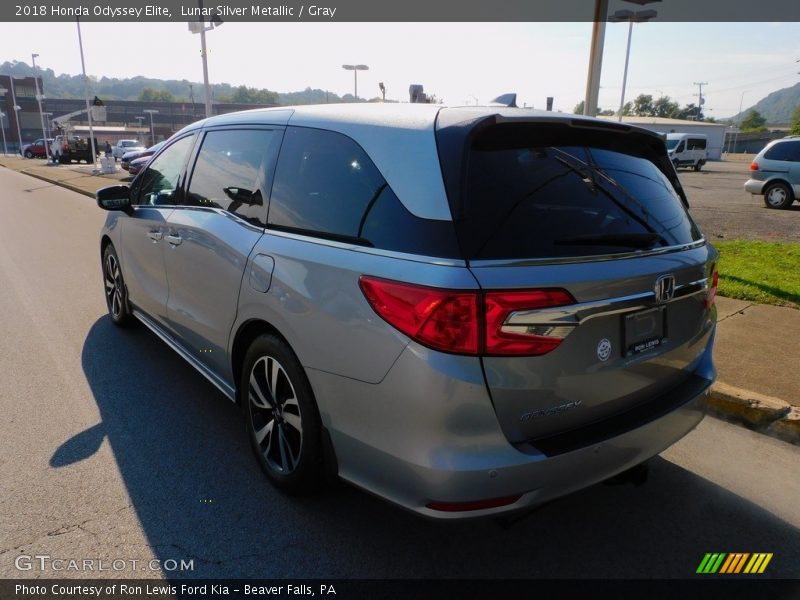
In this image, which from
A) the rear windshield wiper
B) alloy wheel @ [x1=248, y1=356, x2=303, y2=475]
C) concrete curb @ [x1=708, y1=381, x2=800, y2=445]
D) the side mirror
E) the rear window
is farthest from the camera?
the side mirror

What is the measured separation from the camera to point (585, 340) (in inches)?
83.7

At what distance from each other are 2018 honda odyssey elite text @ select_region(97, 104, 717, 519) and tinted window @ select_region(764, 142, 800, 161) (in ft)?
49.3

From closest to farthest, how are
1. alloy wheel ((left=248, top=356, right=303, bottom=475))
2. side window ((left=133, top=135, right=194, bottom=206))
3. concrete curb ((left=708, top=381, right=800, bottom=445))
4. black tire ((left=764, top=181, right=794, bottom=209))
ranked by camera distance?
alloy wheel ((left=248, top=356, right=303, bottom=475)) → concrete curb ((left=708, top=381, right=800, bottom=445)) → side window ((left=133, top=135, right=194, bottom=206)) → black tire ((left=764, top=181, right=794, bottom=209))

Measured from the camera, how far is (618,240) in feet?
7.67

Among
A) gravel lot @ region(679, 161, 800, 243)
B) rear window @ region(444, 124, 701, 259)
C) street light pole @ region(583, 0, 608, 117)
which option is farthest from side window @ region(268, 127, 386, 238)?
gravel lot @ region(679, 161, 800, 243)

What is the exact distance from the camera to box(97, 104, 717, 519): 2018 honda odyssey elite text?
78.6 inches

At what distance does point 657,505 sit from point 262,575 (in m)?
1.91

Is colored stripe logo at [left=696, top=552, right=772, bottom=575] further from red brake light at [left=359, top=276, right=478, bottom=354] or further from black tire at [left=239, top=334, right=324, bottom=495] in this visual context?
black tire at [left=239, top=334, right=324, bottom=495]

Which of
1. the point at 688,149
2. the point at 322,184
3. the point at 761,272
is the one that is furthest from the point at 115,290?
the point at 688,149

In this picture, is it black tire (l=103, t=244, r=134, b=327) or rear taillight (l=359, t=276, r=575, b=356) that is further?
black tire (l=103, t=244, r=134, b=327)

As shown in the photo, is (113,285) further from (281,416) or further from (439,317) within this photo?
(439,317)

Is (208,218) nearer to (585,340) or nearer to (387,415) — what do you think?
(387,415)

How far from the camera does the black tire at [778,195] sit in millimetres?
15062

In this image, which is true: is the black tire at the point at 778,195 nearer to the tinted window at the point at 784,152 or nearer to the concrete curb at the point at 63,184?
the tinted window at the point at 784,152
